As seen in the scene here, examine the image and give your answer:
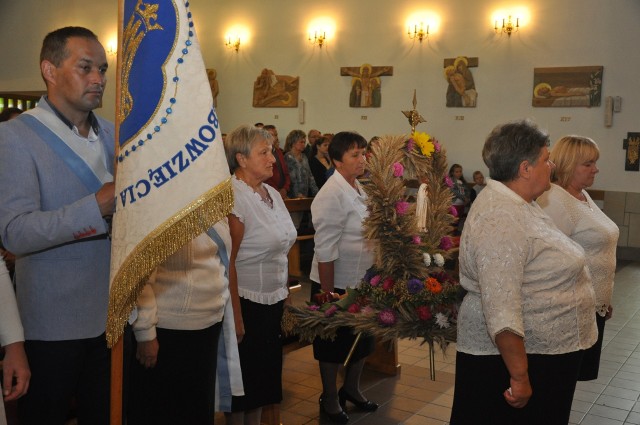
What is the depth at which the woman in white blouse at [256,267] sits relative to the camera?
3170 mm

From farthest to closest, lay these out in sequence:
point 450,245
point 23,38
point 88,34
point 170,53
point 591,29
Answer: point 23,38
point 591,29
point 450,245
point 88,34
point 170,53

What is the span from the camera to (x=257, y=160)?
3.19 meters

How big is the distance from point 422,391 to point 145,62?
3.31m

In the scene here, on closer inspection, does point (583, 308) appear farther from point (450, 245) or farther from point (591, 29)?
point (591, 29)

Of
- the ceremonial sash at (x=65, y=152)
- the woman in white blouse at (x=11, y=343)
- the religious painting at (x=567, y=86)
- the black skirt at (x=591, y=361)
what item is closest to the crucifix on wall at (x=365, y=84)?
the religious painting at (x=567, y=86)

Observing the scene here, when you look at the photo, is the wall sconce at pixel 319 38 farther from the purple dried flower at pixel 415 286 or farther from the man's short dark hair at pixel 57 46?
the man's short dark hair at pixel 57 46

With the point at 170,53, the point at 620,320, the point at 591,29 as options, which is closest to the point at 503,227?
the point at 170,53

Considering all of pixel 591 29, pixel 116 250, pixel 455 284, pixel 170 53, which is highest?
pixel 591 29

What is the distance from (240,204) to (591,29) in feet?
36.1

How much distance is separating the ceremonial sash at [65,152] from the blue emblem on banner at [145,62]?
14.5 inches

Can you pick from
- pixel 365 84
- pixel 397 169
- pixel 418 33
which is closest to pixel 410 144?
pixel 397 169

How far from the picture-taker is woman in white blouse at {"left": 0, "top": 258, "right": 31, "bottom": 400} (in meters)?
2.00

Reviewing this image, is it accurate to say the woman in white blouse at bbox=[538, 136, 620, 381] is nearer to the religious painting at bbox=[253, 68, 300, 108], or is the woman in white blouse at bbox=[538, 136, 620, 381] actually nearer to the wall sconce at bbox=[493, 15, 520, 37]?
the wall sconce at bbox=[493, 15, 520, 37]

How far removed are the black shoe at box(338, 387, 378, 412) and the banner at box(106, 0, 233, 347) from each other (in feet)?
8.22
